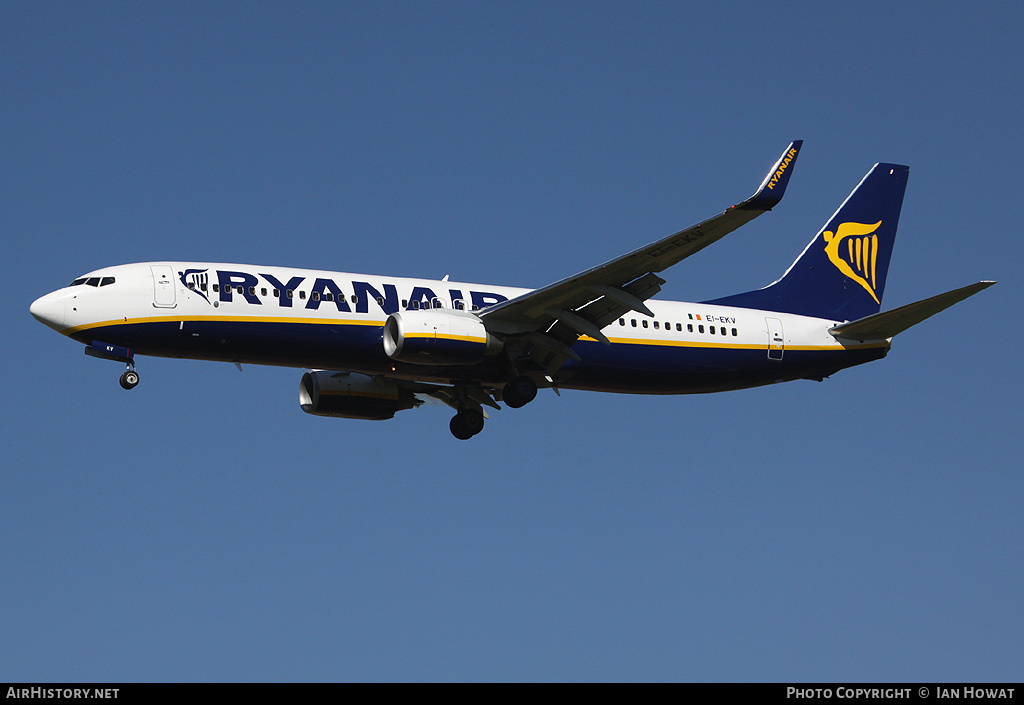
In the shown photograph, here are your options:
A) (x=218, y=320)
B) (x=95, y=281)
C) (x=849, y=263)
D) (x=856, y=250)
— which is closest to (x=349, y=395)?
(x=218, y=320)

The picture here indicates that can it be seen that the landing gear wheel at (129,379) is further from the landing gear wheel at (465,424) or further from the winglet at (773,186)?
the winglet at (773,186)

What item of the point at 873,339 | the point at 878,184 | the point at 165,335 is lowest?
the point at 165,335

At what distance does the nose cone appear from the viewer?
3350cm

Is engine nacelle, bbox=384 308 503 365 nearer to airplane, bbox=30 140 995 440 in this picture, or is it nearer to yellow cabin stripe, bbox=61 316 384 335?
airplane, bbox=30 140 995 440

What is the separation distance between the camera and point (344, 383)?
A: 1571 inches

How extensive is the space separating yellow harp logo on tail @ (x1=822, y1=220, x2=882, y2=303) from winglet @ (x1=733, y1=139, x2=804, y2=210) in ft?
49.5

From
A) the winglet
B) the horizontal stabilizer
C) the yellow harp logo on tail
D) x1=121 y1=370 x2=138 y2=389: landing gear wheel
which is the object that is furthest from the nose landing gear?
the yellow harp logo on tail

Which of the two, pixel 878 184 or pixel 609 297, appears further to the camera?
pixel 878 184

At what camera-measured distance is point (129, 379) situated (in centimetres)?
3388

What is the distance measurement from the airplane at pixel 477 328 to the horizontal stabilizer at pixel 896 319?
0.21ft
